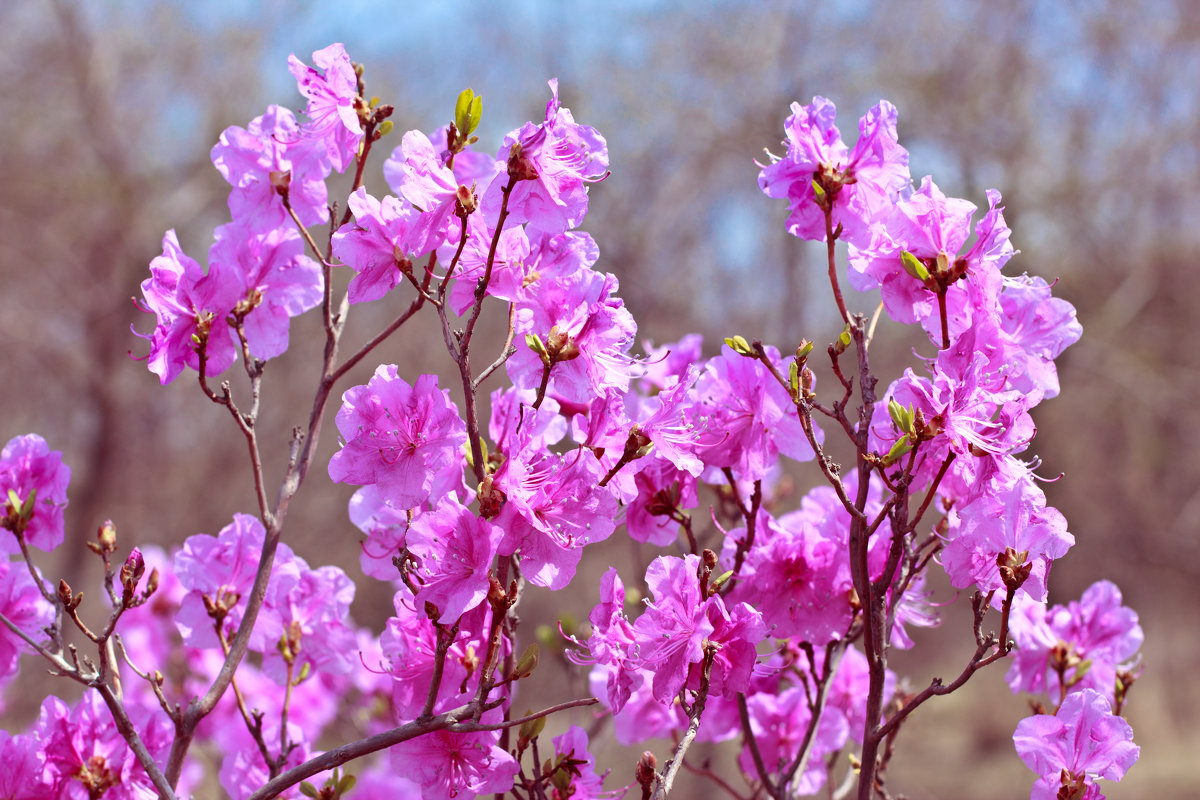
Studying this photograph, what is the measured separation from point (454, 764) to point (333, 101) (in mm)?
1002

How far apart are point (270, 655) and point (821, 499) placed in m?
1.00

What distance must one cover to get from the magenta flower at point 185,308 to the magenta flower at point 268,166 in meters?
0.12

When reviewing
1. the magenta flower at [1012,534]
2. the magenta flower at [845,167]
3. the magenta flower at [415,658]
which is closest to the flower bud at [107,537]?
the magenta flower at [415,658]

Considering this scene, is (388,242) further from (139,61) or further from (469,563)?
(139,61)

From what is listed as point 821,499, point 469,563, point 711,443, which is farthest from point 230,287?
point 821,499

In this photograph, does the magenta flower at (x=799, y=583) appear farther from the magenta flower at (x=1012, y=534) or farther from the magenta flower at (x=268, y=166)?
the magenta flower at (x=268, y=166)

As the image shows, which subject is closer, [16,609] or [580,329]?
[580,329]

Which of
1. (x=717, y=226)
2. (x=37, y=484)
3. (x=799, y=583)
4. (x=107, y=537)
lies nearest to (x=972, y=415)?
(x=799, y=583)

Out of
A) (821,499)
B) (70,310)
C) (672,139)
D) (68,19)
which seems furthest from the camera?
(70,310)

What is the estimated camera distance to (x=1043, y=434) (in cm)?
888

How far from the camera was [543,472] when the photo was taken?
4.00 feet

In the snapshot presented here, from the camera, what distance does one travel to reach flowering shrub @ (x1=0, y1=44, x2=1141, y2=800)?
124 centimetres

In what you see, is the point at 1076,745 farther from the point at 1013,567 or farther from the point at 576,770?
the point at 576,770

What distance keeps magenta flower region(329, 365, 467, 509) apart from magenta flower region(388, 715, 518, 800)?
1.21 ft
